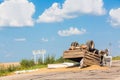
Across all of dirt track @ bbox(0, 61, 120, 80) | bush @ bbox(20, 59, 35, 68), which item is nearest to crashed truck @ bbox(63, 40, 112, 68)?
dirt track @ bbox(0, 61, 120, 80)

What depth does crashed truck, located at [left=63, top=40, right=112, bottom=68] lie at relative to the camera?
93.3ft

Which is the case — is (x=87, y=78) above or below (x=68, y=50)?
below

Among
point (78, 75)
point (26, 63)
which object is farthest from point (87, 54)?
point (26, 63)

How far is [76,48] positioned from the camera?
2906 cm

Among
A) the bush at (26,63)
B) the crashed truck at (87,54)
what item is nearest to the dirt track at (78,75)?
the crashed truck at (87,54)

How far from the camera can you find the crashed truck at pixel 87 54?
93.3ft

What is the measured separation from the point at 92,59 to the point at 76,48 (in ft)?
4.57

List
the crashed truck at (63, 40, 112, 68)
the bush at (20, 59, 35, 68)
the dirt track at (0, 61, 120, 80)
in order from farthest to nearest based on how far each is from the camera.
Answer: the bush at (20, 59, 35, 68) → the crashed truck at (63, 40, 112, 68) → the dirt track at (0, 61, 120, 80)

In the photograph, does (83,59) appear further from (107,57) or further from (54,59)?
(54,59)

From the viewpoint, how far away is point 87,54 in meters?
28.6

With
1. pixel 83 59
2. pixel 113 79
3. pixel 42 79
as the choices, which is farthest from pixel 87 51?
pixel 113 79

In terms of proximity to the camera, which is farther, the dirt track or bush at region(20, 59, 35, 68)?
bush at region(20, 59, 35, 68)

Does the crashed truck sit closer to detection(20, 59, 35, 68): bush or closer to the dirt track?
the dirt track

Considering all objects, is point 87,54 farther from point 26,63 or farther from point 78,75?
point 26,63
